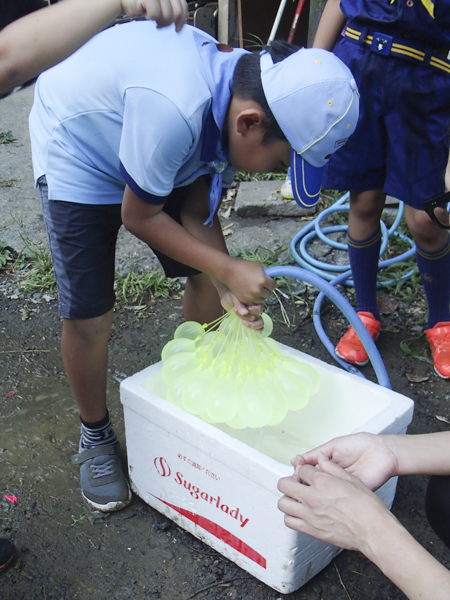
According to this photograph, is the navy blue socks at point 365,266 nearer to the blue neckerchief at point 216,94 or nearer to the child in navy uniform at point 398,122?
the child in navy uniform at point 398,122

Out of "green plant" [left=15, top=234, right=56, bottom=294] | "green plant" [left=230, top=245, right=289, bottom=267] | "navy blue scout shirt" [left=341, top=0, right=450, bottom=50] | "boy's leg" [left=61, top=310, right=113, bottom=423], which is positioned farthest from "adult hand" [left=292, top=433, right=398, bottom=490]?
"green plant" [left=15, top=234, right=56, bottom=294]

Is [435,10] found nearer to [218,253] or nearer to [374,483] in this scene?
[218,253]

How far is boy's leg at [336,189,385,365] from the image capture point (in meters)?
2.57

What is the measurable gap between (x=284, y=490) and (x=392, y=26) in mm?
1815

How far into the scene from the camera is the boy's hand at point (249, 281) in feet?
5.39

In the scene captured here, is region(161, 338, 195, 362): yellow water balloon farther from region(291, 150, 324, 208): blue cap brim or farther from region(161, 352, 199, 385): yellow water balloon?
region(291, 150, 324, 208): blue cap brim

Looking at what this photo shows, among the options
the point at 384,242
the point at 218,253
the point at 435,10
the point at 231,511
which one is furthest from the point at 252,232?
the point at 231,511

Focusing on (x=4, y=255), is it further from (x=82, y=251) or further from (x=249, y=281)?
(x=249, y=281)

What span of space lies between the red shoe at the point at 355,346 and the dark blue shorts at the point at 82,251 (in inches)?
49.9

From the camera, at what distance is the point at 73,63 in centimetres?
165

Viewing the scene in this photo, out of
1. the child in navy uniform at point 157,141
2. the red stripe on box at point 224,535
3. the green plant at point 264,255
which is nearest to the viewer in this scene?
the child in navy uniform at point 157,141

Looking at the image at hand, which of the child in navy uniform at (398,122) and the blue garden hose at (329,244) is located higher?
the child in navy uniform at (398,122)

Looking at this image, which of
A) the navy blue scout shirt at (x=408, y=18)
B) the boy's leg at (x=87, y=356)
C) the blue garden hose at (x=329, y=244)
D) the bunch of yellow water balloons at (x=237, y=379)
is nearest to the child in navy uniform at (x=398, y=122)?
the navy blue scout shirt at (x=408, y=18)

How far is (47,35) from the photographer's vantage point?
1091 mm
